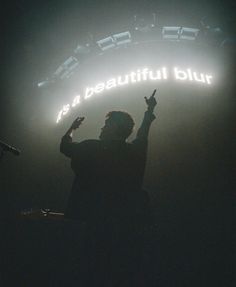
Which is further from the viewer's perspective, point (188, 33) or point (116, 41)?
point (116, 41)

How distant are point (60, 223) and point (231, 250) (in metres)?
2.79

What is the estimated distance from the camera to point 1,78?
29.2ft

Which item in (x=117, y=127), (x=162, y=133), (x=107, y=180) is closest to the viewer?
(x=107, y=180)

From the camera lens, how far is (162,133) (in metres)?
7.29

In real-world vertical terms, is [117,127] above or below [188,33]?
below

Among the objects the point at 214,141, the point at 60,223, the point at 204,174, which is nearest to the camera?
the point at 60,223

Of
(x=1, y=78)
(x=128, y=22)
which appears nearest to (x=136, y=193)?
(x=128, y=22)

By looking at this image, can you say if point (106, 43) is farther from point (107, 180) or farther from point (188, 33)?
point (107, 180)

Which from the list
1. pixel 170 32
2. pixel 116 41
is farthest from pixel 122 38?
pixel 170 32

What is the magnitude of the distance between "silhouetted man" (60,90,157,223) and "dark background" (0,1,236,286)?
225 centimetres

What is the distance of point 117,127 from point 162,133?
4000mm

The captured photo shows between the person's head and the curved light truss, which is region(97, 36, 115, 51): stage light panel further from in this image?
the person's head

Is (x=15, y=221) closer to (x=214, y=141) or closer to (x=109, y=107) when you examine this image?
(x=109, y=107)

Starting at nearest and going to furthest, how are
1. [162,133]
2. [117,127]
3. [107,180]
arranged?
[107,180] < [117,127] < [162,133]
